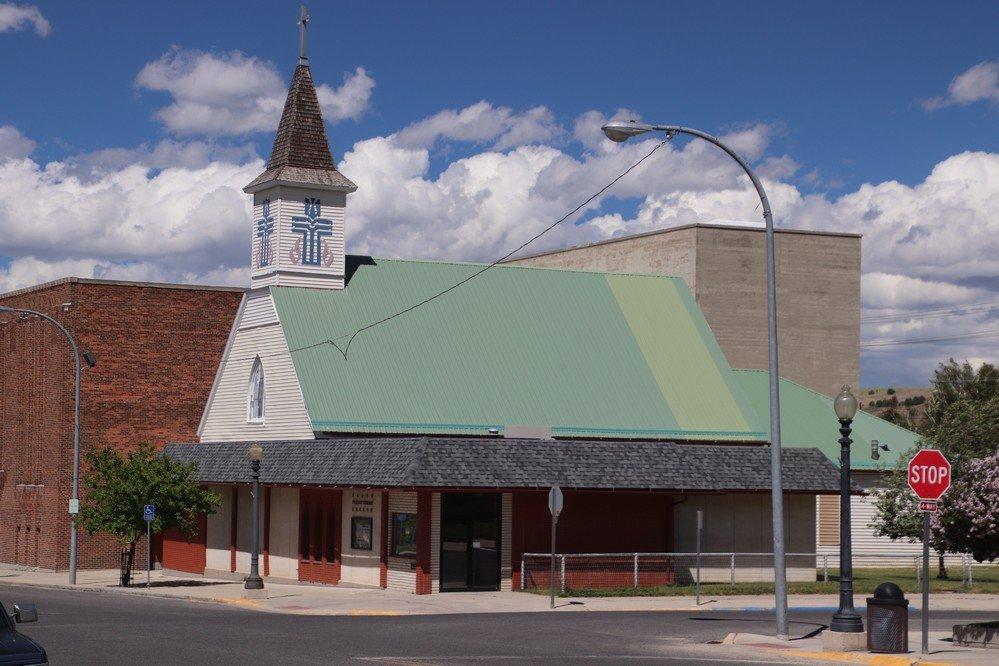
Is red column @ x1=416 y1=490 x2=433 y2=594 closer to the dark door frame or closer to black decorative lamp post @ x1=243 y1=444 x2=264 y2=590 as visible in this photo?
the dark door frame

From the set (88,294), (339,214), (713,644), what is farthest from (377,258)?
(713,644)

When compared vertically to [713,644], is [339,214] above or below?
above

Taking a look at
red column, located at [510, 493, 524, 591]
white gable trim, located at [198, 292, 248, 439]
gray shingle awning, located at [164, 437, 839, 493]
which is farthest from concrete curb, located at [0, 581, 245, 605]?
white gable trim, located at [198, 292, 248, 439]

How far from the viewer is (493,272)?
2009 inches

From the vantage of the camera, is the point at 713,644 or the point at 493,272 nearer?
the point at 713,644

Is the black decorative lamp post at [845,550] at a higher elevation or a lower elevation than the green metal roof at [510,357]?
lower

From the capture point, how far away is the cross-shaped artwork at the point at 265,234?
47.7 meters

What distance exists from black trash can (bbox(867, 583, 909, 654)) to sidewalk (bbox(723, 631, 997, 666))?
24 centimetres

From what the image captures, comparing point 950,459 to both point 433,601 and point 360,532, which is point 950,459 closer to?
point 433,601

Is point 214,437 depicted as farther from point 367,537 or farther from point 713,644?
point 713,644

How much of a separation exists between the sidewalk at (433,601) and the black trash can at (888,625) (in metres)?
11.6

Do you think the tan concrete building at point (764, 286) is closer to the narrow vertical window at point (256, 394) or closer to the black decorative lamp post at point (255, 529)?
the narrow vertical window at point (256, 394)

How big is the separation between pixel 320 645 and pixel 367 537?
16.7 meters

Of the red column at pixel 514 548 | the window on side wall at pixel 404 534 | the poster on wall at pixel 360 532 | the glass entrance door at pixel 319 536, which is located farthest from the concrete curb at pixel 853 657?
the glass entrance door at pixel 319 536
